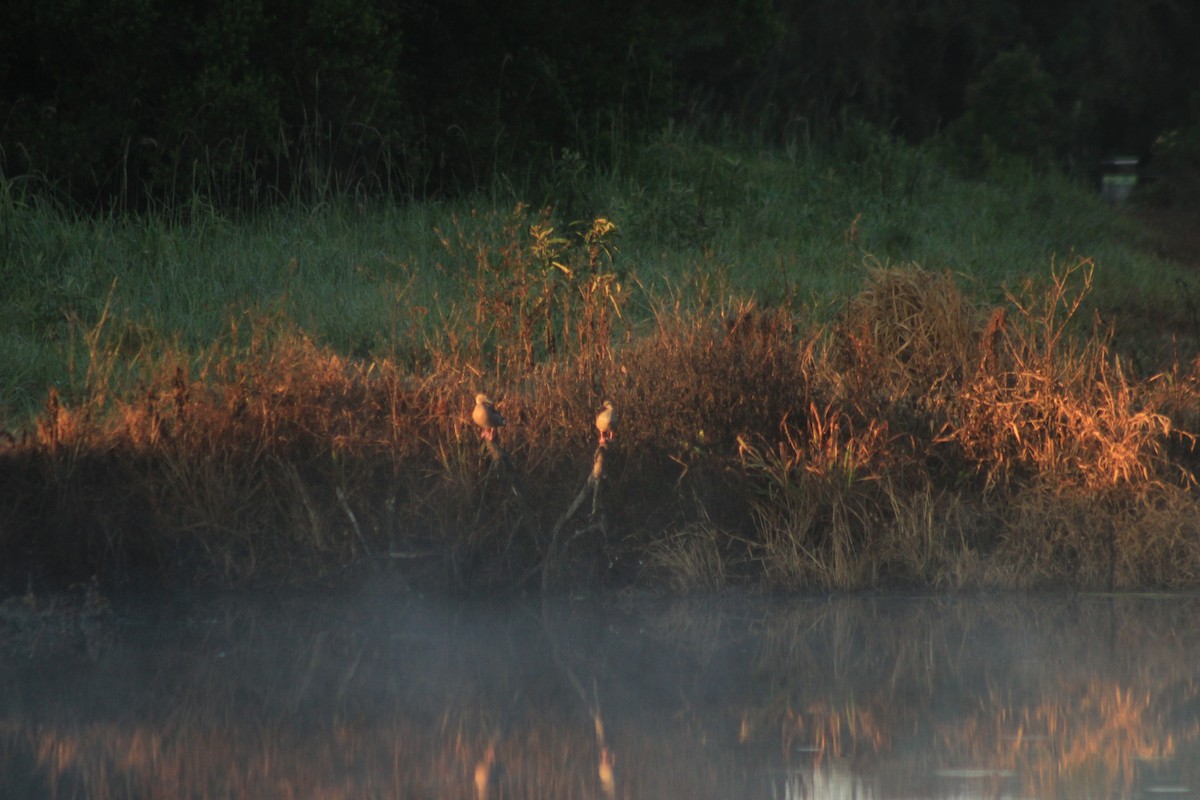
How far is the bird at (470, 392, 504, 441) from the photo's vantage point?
22.1 feet

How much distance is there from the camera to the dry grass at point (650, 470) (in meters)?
6.94

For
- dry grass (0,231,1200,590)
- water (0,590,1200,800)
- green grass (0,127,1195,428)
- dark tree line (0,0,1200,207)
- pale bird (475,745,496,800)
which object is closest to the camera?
pale bird (475,745,496,800)

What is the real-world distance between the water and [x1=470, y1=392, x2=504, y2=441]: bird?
0.76 metres

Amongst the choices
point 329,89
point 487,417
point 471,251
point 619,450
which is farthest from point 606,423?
point 329,89

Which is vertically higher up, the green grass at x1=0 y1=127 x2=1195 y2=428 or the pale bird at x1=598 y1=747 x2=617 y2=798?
the pale bird at x1=598 y1=747 x2=617 y2=798

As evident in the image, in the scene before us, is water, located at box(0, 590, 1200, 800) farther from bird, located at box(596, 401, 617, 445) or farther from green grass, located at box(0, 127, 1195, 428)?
green grass, located at box(0, 127, 1195, 428)

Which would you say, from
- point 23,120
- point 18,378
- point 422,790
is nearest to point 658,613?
point 422,790

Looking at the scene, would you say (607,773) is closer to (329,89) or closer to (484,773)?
(484,773)

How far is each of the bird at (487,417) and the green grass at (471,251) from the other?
172cm

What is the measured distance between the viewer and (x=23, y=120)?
11422 millimetres

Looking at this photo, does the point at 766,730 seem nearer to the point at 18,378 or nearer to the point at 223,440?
the point at 223,440

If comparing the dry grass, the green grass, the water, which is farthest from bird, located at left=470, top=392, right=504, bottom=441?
the green grass

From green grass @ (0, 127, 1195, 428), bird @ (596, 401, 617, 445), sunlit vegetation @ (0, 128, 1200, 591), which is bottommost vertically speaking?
green grass @ (0, 127, 1195, 428)

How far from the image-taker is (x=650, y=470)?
7332 millimetres
